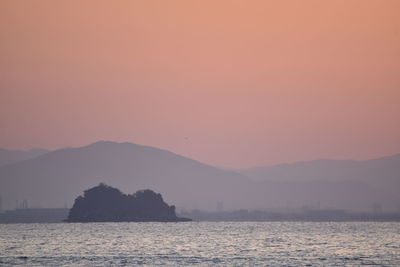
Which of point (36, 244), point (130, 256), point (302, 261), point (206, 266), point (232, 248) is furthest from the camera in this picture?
point (36, 244)

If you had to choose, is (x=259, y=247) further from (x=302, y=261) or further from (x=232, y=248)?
(x=302, y=261)

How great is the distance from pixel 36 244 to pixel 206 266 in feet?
191

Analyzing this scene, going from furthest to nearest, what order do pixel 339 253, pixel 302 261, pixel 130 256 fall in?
pixel 339 253 < pixel 130 256 < pixel 302 261

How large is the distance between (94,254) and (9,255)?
503 inches

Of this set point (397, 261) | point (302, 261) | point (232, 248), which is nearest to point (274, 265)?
point (302, 261)

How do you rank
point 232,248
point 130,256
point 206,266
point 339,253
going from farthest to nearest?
point 232,248, point 339,253, point 130,256, point 206,266

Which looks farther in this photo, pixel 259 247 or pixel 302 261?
pixel 259 247

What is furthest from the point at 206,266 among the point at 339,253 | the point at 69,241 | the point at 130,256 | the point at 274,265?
the point at 69,241

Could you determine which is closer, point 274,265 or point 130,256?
point 274,265

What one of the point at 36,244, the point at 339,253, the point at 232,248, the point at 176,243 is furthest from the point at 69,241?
the point at 339,253

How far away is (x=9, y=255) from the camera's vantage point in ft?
410

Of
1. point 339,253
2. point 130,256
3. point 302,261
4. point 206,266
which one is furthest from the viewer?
point 339,253

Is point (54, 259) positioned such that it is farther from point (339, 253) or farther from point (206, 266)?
point (339, 253)

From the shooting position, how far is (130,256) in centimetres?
12306
